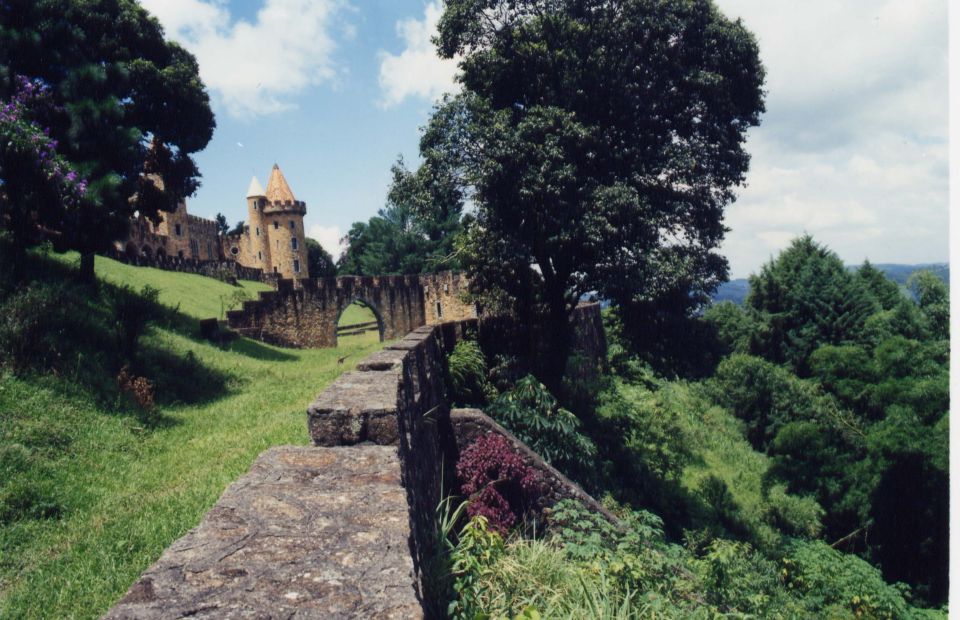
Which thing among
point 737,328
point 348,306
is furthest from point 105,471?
point 737,328

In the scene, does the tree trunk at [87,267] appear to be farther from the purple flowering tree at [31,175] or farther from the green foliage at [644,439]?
the green foliage at [644,439]

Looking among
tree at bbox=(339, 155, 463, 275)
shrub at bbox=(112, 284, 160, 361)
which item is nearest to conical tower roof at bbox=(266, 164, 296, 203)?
tree at bbox=(339, 155, 463, 275)

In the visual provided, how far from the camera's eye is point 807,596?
30.6 feet

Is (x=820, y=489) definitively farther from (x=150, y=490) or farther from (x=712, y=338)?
(x=150, y=490)

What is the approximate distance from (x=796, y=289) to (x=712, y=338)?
43.4 feet

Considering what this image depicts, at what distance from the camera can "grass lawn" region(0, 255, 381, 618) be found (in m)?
3.87

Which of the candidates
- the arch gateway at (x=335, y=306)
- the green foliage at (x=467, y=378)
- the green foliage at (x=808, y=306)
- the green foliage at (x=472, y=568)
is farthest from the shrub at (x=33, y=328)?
the green foliage at (x=808, y=306)

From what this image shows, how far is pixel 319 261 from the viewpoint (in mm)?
61594

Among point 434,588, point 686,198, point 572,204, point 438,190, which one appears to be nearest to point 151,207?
point 438,190

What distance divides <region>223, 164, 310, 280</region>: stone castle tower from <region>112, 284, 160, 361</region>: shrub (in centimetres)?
3173

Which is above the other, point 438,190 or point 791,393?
point 438,190

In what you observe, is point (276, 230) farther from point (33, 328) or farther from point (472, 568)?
point (472, 568)

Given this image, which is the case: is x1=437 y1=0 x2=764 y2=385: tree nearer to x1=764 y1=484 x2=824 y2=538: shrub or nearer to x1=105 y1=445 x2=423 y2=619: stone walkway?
x1=764 y1=484 x2=824 y2=538: shrub

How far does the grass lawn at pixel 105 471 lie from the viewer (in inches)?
152
